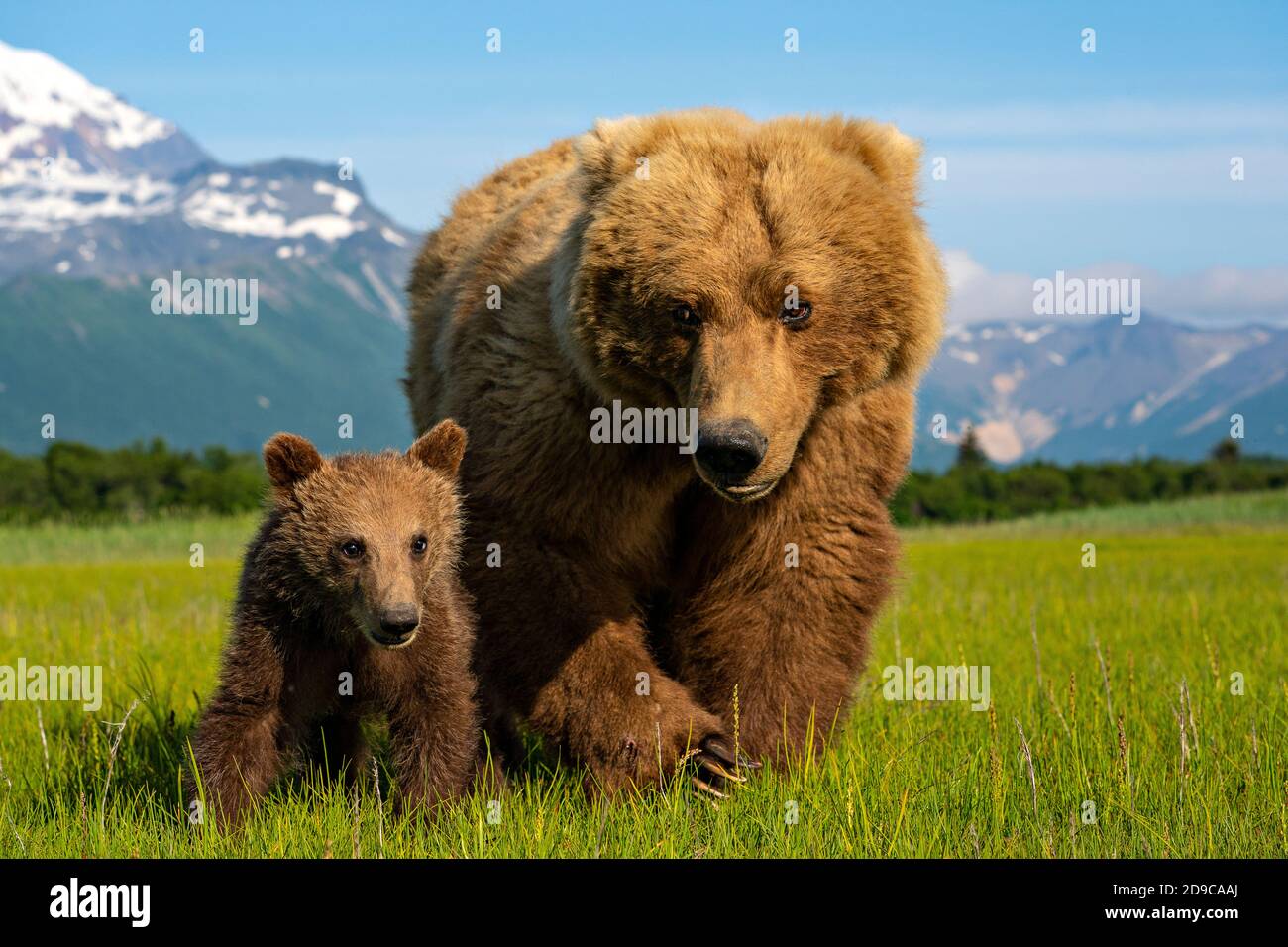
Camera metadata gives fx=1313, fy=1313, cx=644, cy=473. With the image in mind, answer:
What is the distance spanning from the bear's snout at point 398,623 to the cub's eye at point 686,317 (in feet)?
4.46

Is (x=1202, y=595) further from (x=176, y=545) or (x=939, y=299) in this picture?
(x=176, y=545)

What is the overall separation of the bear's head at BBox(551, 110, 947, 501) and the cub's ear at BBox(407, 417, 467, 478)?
597mm

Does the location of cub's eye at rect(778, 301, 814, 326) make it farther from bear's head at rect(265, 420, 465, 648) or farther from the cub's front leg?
the cub's front leg

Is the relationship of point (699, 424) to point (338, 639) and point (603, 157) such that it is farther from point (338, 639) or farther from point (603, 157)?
point (338, 639)

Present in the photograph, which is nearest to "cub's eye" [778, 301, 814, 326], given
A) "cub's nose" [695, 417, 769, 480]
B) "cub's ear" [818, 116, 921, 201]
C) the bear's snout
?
"cub's nose" [695, 417, 769, 480]

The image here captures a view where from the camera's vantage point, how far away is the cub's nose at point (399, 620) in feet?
14.8

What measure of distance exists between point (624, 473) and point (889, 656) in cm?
416

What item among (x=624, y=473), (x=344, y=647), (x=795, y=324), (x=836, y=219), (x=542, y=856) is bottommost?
(x=542, y=856)

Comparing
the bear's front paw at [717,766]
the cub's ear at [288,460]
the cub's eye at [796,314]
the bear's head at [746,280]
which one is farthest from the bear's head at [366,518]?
the cub's eye at [796,314]

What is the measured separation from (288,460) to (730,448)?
70.8 inches

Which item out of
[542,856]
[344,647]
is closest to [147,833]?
[344,647]

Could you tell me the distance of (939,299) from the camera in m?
5.11

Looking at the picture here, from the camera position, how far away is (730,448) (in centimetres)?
430

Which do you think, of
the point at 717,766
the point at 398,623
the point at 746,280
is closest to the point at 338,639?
the point at 398,623
